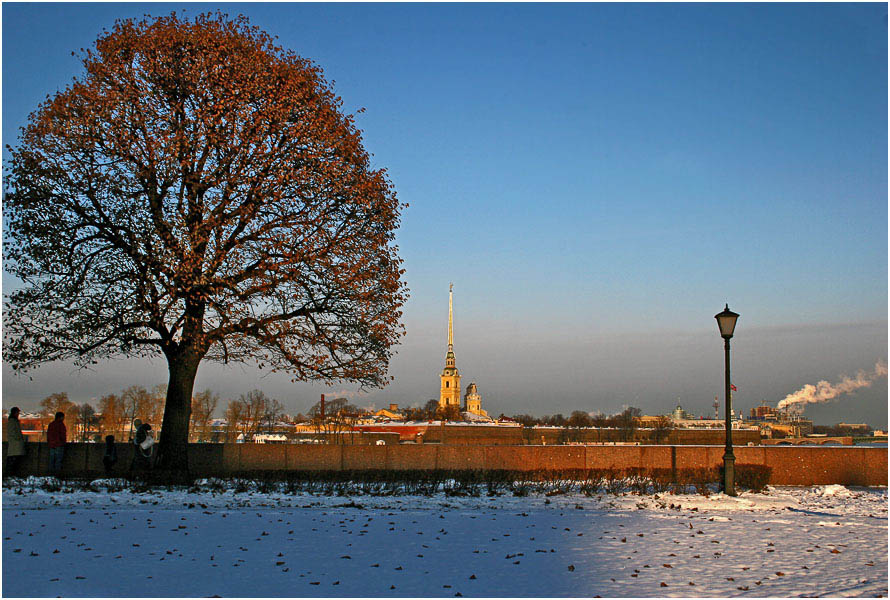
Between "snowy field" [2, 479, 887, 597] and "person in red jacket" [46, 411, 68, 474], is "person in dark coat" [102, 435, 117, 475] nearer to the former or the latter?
"person in red jacket" [46, 411, 68, 474]

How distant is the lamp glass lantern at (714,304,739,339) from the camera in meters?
19.2

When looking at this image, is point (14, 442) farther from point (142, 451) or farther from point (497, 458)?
point (497, 458)


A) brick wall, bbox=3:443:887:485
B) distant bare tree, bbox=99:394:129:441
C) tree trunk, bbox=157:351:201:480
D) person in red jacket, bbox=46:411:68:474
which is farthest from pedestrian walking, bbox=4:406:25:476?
distant bare tree, bbox=99:394:129:441

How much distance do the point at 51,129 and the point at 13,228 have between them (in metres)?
2.59

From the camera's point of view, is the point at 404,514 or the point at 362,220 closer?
the point at 404,514

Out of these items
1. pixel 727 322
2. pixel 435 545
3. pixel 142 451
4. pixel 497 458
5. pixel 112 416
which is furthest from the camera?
pixel 112 416

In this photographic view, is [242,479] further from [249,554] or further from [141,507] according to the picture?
[249,554]

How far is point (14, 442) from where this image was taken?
19.3 metres

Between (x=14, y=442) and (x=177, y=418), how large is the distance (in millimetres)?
3847

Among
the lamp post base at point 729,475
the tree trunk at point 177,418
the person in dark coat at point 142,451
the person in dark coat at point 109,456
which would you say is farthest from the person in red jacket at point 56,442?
the lamp post base at point 729,475

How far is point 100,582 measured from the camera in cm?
907

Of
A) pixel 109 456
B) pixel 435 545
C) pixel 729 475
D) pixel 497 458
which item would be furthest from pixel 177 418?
pixel 729 475

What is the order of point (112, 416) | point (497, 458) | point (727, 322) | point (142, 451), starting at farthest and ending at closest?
point (112, 416) < point (497, 458) < point (142, 451) < point (727, 322)

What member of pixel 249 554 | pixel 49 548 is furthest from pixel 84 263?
pixel 249 554
